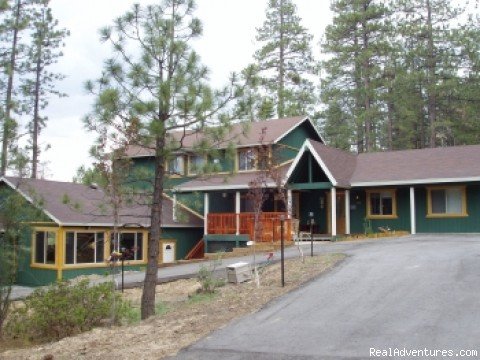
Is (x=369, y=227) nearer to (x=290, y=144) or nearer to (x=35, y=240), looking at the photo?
(x=290, y=144)

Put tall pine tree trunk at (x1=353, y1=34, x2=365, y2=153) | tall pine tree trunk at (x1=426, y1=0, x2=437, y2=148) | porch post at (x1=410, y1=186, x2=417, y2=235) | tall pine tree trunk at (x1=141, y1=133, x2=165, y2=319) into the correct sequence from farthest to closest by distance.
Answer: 1. tall pine tree trunk at (x1=353, y1=34, x2=365, y2=153)
2. tall pine tree trunk at (x1=426, y1=0, x2=437, y2=148)
3. porch post at (x1=410, y1=186, x2=417, y2=235)
4. tall pine tree trunk at (x1=141, y1=133, x2=165, y2=319)

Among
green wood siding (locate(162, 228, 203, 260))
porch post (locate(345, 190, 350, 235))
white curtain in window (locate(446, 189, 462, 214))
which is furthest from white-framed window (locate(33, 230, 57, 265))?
white curtain in window (locate(446, 189, 462, 214))

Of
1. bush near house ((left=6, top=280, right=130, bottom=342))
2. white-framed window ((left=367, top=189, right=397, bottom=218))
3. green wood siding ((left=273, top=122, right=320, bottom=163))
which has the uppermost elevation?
green wood siding ((left=273, top=122, right=320, bottom=163))

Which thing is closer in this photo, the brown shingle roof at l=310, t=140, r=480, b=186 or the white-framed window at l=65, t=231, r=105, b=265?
the white-framed window at l=65, t=231, r=105, b=265

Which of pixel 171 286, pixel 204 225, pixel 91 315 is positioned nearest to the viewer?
pixel 91 315

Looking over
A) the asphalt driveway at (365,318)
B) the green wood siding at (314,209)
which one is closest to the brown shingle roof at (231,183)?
the green wood siding at (314,209)

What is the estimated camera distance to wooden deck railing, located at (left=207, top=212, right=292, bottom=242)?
75.9 feet

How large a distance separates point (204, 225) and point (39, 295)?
15707 mm

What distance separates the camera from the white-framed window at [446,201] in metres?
23.4

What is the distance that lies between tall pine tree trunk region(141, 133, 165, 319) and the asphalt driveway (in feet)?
8.23

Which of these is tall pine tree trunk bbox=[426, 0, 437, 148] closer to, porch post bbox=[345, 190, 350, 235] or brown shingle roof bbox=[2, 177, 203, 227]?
porch post bbox=[345, 190, 350, 235]

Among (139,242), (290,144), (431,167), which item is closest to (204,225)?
(139,242)

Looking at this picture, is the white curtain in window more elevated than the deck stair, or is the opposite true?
the white curtain in window

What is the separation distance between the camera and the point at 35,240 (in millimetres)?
22594
